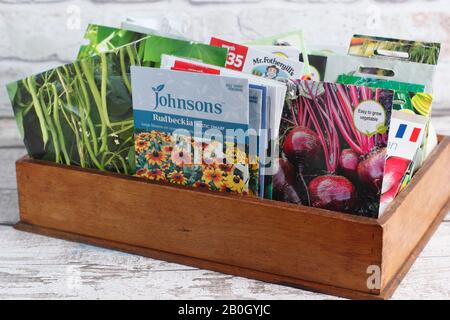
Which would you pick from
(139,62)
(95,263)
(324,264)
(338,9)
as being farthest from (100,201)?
(338,9)

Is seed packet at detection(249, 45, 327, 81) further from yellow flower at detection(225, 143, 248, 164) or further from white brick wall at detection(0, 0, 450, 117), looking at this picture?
white brick wall at detection(0, 0, 450, 117)

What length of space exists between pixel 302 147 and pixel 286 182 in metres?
0.05

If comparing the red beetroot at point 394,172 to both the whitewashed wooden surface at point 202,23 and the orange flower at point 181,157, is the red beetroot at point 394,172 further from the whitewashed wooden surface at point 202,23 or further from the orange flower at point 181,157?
the whitewashed wooden surface at point 202,23

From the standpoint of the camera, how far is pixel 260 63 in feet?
3.83

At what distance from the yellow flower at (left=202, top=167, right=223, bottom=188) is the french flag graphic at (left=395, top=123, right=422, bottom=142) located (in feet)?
0.78

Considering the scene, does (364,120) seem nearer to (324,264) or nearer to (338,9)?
(324,264)

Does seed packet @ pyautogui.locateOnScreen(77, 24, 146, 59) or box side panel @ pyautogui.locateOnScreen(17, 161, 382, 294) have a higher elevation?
seed packet @ pyautogui.locateOnScreen(77, 24, 146, 59)

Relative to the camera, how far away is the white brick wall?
5.03 ft

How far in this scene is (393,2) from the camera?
5.07 feet

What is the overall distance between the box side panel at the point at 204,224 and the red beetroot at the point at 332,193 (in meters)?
0.03

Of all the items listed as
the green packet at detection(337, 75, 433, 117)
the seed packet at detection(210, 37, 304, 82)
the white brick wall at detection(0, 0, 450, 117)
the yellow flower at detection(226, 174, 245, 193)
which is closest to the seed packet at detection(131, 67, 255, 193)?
the yellow flower at detection(226, 174, 245, 193)

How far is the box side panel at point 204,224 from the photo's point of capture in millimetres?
1019

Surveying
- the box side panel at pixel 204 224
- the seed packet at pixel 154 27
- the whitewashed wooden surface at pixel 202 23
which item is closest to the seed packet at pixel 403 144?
the box side panel at pixel 204 224

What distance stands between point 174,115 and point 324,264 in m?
0.27
